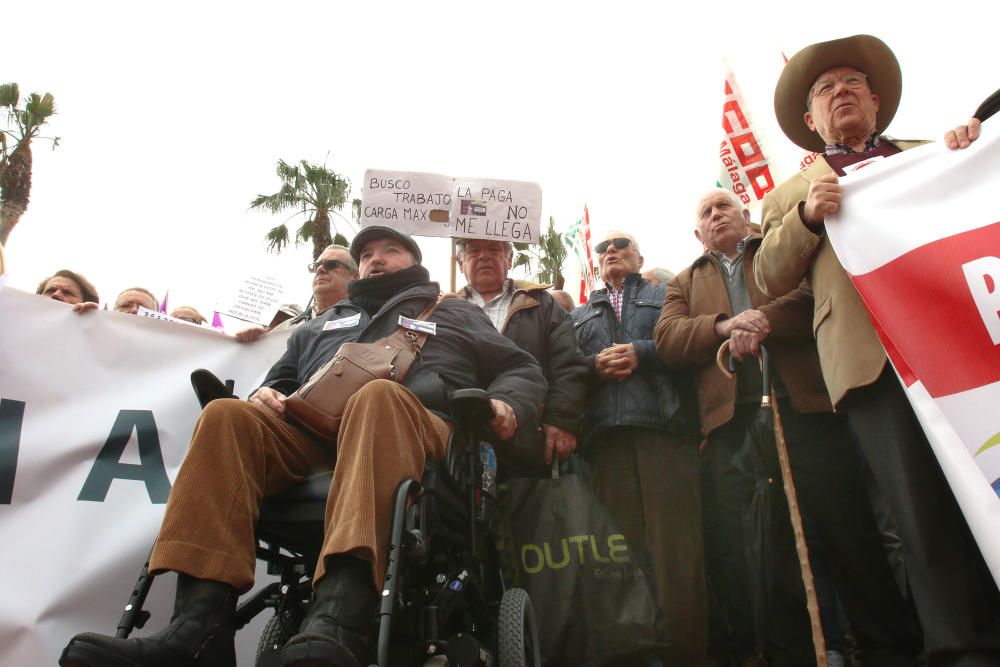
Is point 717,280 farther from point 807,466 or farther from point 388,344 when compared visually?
point 388,344

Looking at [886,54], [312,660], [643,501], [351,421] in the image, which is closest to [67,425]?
[351,421]

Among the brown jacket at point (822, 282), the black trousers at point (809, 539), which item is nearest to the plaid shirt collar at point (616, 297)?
the black trousers at point (809, 539)

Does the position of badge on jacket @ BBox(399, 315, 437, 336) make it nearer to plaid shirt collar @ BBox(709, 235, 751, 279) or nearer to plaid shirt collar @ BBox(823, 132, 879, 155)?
plaid shirt collar @ BBox(709, 235, 751, 279)

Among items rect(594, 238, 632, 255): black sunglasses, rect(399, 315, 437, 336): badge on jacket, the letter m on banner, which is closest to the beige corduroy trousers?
rect(399, 315, 437, 336): badge on jacket

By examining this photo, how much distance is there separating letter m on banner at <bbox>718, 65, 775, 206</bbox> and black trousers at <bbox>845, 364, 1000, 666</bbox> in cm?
390

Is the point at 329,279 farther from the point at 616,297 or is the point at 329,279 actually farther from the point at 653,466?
the point at 653,466

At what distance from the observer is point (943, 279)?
7.57ft

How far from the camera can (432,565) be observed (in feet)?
7.78

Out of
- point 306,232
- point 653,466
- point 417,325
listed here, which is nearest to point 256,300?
point 417,325

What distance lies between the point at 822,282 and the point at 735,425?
840 mm

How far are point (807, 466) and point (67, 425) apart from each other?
332 centimetres

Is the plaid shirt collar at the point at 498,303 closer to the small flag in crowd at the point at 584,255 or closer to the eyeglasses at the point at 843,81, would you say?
the eyeglasses at the point at 843,81

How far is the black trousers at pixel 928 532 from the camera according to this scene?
1964mm

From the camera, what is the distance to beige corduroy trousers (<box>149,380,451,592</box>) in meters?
2.05
